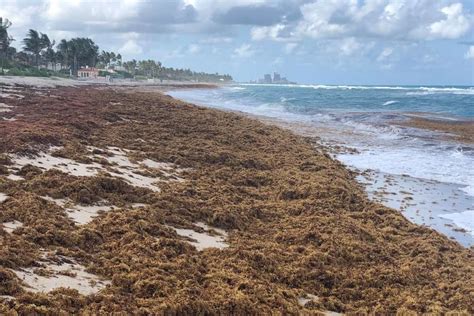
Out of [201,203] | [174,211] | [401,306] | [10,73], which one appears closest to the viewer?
[401,306]

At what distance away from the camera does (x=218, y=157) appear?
14.2 m

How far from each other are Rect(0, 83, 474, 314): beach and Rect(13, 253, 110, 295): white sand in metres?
0.02

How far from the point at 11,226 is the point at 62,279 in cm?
172

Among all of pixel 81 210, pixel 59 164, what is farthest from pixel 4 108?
pixel 81 210

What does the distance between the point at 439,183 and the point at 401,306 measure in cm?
948

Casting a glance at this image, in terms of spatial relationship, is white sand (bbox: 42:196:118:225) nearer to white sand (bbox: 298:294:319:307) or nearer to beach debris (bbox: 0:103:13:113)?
white sand (bbox: 298:294:319:307)

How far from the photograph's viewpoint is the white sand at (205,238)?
7.48 meters

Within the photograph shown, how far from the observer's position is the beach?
17.4ft

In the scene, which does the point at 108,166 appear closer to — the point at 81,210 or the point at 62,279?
the point at 81,210

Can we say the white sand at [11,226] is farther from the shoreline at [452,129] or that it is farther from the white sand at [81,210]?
the shoreline at [452,129]

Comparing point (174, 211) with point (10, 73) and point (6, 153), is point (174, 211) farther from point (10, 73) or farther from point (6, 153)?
point (10, 73)

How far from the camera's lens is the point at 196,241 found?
760cm

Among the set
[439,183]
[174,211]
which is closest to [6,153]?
[174,211]

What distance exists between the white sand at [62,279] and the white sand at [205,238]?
207 centimetres
